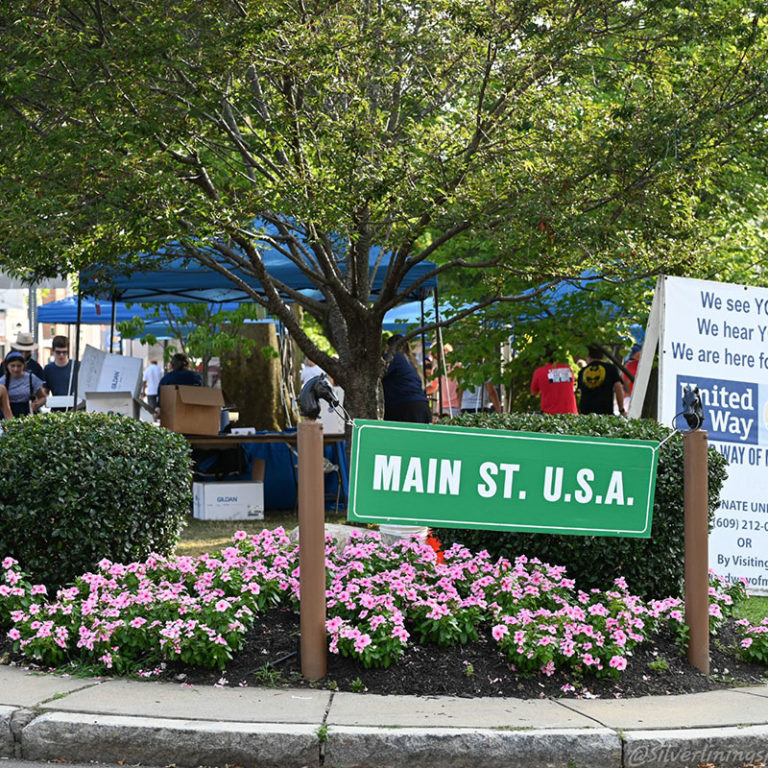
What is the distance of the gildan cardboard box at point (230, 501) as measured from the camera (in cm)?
1257

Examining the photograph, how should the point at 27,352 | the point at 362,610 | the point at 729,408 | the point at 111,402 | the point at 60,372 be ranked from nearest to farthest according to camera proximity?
the point at 362,610 → the point at 729,408 → the point at 111,402 → the point at 27,352 → the point at 60,372

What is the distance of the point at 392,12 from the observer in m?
10.1

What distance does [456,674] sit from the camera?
538 centimetres

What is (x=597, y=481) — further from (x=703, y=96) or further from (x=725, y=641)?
(x=703, y=96)

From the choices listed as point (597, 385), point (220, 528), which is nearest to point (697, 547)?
point (220, 528)

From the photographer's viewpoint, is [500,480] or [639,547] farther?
[639,547]

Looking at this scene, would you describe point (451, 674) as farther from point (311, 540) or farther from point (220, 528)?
point (220, 528)

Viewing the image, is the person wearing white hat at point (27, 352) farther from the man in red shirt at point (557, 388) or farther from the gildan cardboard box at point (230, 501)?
the man in red shirt at point (557, 388)

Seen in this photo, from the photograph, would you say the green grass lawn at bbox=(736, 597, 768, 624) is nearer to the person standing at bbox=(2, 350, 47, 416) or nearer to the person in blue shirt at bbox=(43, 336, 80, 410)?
the person standing at bbox=(2, 350, 47, 416)

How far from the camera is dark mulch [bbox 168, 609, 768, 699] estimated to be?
527cm

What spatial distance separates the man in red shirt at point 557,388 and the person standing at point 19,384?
6.01 m

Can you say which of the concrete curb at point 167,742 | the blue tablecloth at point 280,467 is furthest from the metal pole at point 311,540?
the blue tablecloth at point 280,467

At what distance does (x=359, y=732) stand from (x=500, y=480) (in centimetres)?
159

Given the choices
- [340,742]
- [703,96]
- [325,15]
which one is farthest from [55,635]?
[703,96]
